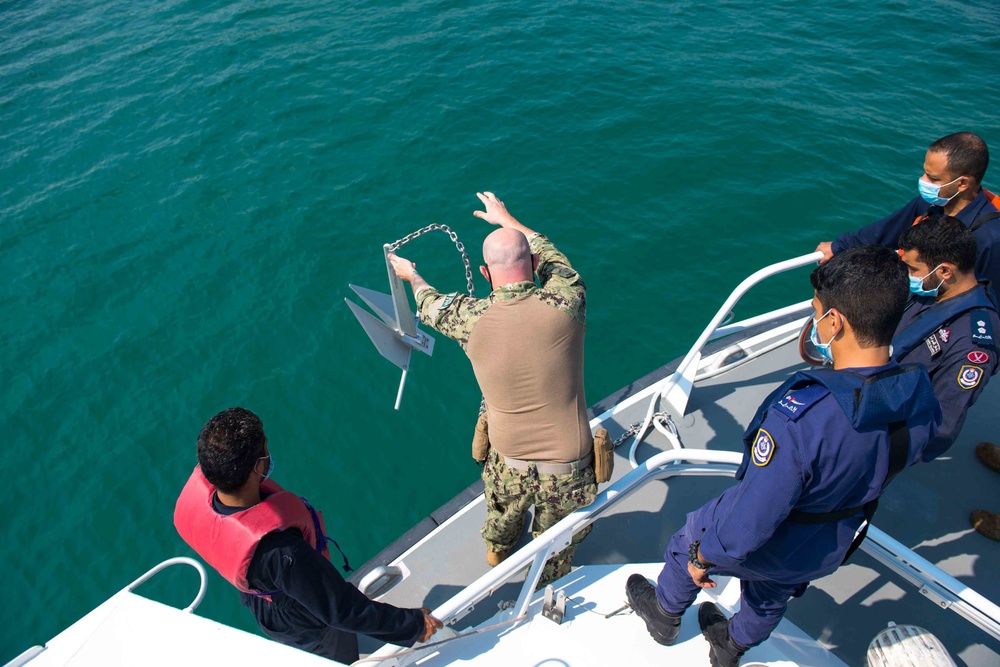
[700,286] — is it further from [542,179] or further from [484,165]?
[484,165]

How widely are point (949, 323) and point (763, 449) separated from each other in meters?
1.73

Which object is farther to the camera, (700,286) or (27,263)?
(27,263)

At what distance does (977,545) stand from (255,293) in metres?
7.72

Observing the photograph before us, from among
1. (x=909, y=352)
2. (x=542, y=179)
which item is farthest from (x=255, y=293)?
(x=909, y=352)

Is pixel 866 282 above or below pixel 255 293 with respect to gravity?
above

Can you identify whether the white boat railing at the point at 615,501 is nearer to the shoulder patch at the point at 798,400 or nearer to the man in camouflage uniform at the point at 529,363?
the man in camouflage uniform at the point at 529,363

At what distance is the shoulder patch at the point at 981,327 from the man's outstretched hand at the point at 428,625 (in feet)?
9.82

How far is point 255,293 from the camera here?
26.3ft

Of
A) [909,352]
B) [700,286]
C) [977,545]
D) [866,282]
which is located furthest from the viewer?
[700,286]

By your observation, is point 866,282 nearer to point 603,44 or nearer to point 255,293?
point 255,293

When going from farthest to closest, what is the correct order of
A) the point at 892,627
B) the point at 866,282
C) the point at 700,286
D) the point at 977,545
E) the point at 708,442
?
the point at 700,286 → the point at 708,442 → the point at 977,545 → the point at 892,627 → the point at 866,282

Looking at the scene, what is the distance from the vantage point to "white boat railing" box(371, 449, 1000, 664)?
8.70ft

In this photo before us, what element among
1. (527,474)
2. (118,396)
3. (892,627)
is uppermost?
(527,474)

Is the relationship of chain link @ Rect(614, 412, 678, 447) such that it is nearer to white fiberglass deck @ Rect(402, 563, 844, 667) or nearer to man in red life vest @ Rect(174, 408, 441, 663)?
white fiberglass deck @ Rect(402, 563, 844, 667)
